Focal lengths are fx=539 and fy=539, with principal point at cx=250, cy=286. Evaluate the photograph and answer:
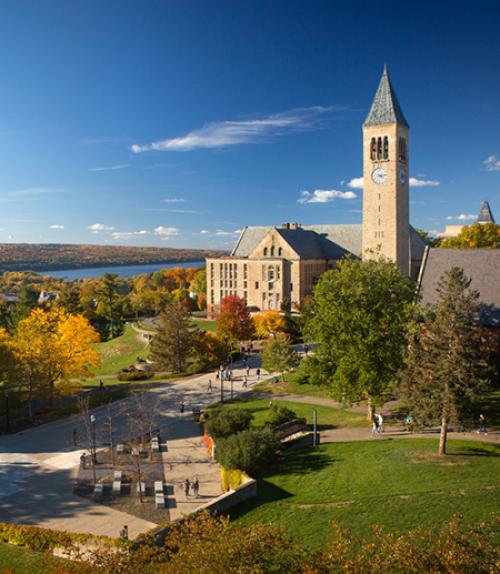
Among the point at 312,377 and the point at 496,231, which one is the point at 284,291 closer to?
the point at 496,231

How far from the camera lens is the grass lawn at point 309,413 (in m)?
31.8

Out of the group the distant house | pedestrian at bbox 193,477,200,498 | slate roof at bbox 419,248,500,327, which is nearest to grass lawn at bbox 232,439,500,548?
pedestrian at bbox 193,477,200,498

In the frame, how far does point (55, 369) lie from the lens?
4062cm

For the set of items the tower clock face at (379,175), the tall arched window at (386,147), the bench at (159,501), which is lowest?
the bench at (159,501)

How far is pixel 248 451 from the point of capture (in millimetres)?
24688

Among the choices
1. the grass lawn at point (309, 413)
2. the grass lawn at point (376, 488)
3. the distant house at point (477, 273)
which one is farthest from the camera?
the distant house at point (477, 273)

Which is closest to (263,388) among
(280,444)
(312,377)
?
(312,377)

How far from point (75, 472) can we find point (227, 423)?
813cm

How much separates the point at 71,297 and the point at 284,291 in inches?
1390

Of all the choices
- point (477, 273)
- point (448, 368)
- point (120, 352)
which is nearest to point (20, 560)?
point (448, 368)

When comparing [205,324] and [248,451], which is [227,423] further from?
[205,324]

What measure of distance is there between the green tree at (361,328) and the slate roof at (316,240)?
4465cm

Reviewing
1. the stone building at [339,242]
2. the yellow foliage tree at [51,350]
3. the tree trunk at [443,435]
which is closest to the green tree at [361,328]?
the tree trunk at [443,435]

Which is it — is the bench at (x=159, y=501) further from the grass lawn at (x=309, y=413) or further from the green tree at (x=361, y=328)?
the green tree at (x=361, y=328)
